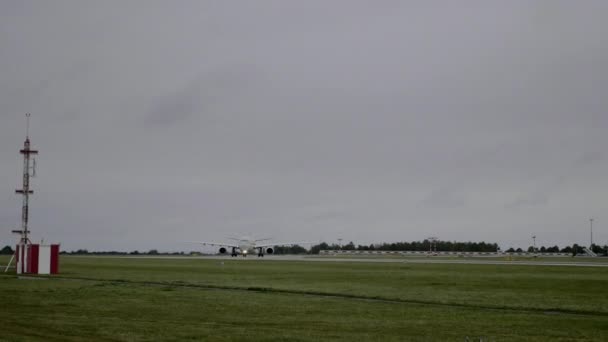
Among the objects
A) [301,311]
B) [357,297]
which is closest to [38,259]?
[357,297]

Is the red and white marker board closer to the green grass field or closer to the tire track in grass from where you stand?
the green grass field

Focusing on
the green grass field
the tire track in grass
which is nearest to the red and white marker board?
the green grass field

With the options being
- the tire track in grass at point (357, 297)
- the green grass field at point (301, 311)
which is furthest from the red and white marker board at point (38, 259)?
the tire track in grass at point (357, 297)

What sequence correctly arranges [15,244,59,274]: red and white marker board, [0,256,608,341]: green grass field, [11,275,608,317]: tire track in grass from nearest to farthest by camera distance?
[0,256,608,341]: green grass field
[11,275,608,317]: tire track in grass
[15,244,59,274]: red and white marker board

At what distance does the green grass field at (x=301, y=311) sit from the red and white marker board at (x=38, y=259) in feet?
45.2

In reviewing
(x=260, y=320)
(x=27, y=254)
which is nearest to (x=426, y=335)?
(x=260, y=320)

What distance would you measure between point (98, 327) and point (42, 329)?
5.23ft

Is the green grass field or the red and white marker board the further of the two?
the red and white marker board

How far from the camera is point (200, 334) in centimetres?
1983

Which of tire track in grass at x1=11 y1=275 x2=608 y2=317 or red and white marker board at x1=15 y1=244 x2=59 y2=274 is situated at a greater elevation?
red and white marker board at x1=15 y1=244 x2=59 y2=274

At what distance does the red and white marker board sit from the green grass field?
45.2ft

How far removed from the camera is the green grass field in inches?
790

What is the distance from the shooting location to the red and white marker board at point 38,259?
56.1 m

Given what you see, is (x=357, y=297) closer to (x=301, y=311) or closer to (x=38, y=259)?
(x=301, y=311)
